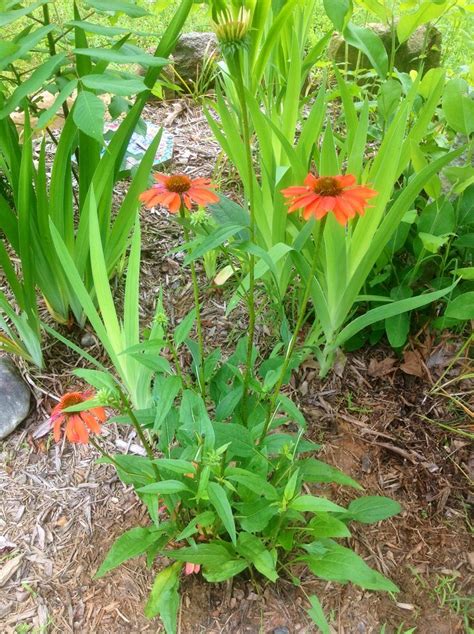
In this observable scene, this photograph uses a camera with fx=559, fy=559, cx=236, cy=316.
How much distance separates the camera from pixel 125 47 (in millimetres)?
1253

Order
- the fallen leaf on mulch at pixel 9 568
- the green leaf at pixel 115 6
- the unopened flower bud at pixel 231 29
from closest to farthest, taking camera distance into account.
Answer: the unopened flower bud at pixel 231 29, the green leaf at pixel 115 6, the fallen leaf on mulch at pixel 9 568

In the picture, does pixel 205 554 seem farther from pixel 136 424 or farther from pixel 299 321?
pixel 299 321

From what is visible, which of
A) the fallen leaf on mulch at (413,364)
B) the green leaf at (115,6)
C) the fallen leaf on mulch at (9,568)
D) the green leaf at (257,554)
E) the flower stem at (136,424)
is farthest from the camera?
the fallen leaf on mulch at (413,364)

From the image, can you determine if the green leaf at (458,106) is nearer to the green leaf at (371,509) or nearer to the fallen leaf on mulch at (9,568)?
the green leaf at (371,509)

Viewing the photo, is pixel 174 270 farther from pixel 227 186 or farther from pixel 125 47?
pixel 125 47

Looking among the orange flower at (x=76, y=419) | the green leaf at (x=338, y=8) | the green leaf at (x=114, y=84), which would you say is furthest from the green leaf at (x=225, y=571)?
the green leaf at (x=338, y=8)

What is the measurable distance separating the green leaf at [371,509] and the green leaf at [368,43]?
108 cm

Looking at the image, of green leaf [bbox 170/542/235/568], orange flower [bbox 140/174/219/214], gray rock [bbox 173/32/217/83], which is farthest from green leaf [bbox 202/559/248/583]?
gray rock [bbox 173/32/217/83]

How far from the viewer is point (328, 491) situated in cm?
128

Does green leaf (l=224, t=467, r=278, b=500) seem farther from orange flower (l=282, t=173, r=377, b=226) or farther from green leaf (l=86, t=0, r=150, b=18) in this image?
green leaf (l=86, t=0, r=150, b=18)

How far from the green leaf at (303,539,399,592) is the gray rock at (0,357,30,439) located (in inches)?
30.5

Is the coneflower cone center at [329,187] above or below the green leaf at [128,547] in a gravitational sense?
above

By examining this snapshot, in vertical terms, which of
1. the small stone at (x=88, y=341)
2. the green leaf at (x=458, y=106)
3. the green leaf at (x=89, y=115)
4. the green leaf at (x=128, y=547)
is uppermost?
the green leaf at (x=89, y=115)

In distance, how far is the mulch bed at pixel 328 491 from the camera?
43.9 inches
